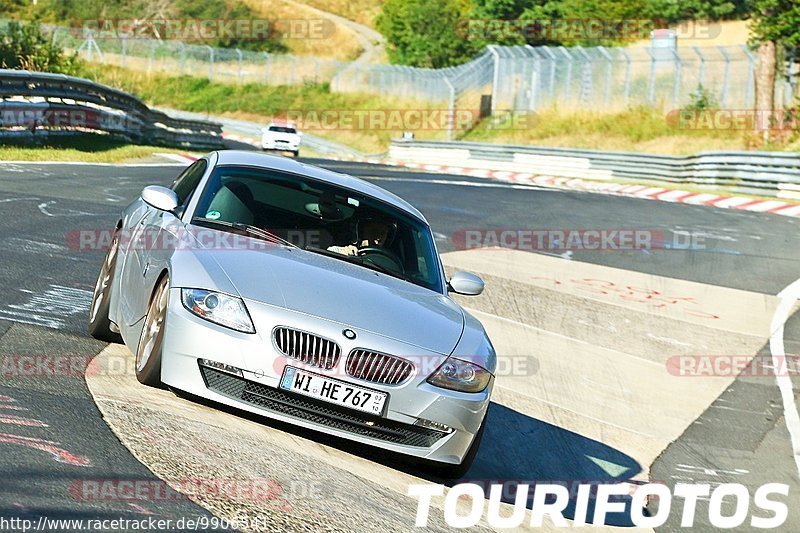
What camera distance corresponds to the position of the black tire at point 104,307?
7621 millimetres

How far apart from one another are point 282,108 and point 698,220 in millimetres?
54787

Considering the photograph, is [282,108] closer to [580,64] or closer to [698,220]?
[580,64]

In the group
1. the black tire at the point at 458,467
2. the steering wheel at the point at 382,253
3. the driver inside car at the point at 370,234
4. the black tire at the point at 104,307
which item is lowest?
the black tire at the point at 458,467

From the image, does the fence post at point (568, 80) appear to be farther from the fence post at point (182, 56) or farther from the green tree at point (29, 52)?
the fence post at point (182, 56)

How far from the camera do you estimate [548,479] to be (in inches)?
284

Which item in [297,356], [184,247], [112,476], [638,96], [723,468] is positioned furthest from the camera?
[638,96]

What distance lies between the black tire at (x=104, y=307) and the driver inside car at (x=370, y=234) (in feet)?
5.36

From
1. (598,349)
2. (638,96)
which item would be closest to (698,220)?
(598,349)

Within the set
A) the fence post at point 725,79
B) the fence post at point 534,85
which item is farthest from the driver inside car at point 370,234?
the fence post at point 534,85

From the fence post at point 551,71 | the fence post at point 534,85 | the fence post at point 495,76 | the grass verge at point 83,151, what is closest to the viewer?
the grass verge at point 83,151

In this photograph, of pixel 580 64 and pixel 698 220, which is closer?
pixel 698 220

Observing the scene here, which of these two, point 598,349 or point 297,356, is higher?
point 297,356

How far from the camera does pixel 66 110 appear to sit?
24.9m

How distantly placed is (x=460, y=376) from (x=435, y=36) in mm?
83049
